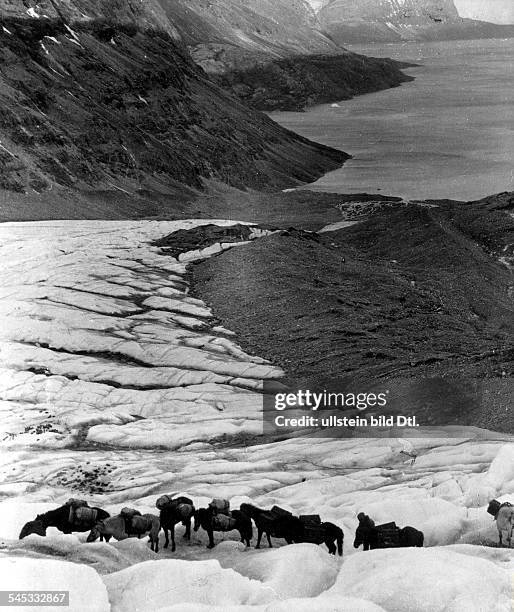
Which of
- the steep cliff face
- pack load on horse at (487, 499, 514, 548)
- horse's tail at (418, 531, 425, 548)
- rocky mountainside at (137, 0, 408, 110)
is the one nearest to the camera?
pack load on horse at (487, 499, 514, 548)

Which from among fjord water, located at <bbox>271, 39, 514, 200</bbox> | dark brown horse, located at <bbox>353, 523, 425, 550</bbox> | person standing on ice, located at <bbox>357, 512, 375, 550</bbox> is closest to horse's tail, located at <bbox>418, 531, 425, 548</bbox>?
dark brown horse, located at <bbox>353, 523, 425, 550</bbox>

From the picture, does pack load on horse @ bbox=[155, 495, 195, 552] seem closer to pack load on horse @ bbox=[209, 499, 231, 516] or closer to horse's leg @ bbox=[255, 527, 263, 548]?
pack load on horse @ bbox=[209, 499, 231, 516]

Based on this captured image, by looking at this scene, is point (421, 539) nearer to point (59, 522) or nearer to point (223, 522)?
point (223, 522)

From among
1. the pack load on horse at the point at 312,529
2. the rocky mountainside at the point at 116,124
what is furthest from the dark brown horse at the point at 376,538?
the rocky mountainside at the point at 116,124

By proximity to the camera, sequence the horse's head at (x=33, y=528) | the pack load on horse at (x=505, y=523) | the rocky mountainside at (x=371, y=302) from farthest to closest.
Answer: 1. the rocky mountainside at (x=371, y=302)
2. the horse's head at (x=33, y=528)
3. the pack load on horse at (x=505, y=523)

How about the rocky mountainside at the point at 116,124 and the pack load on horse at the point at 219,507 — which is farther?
the rocky mountainside at the point at 116,124

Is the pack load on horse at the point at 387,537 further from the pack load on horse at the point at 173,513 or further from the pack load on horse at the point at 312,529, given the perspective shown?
the pack load on horse at the point at 173,513
